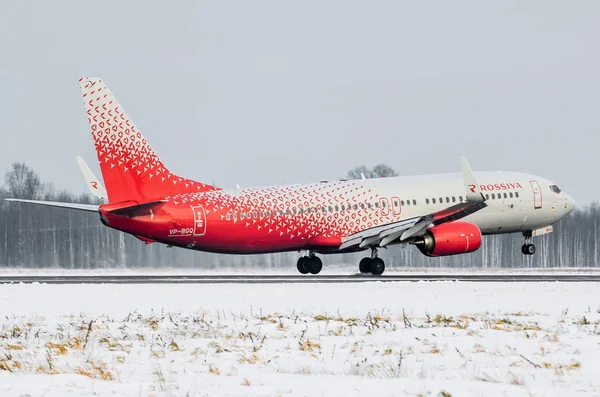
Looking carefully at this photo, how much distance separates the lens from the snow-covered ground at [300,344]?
1302cm

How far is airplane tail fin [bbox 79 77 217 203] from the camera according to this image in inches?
1447

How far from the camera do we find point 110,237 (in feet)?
230

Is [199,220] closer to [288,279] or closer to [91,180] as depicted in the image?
[288,279]

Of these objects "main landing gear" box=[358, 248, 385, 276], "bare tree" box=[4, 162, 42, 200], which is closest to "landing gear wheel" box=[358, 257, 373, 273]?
"main landing gear" box=[358, 248, 385, 276]

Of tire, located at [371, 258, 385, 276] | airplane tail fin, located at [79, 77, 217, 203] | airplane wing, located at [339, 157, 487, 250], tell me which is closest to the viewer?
airplane tail fin, located at [79, 77, 217, 203]

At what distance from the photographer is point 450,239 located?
39.8 meters

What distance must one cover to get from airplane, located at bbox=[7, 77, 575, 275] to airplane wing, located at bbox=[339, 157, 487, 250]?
0.16 ft

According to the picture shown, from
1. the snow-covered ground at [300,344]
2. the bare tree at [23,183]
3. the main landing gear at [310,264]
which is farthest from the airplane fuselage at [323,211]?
the bare tree at [23,183]

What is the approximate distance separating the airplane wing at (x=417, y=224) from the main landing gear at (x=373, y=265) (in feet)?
Result: 3.12

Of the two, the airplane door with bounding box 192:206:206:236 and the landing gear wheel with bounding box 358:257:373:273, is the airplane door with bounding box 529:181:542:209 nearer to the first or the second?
the landing gear wheel with bounding box 358:257:373:273

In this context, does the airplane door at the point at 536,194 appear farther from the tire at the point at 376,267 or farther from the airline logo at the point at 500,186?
the tire at the point at 376,267

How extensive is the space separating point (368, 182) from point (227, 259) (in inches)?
522

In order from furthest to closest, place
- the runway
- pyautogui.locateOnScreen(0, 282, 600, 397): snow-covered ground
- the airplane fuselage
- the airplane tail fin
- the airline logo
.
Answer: the airline logo < the airplane fuselage < the airplane tail fin < the runway < pyautogui.locateOnScreen(0, 282, 600, 397): snow-covered ground

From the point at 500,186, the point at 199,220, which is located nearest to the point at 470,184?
the point at 500,186
